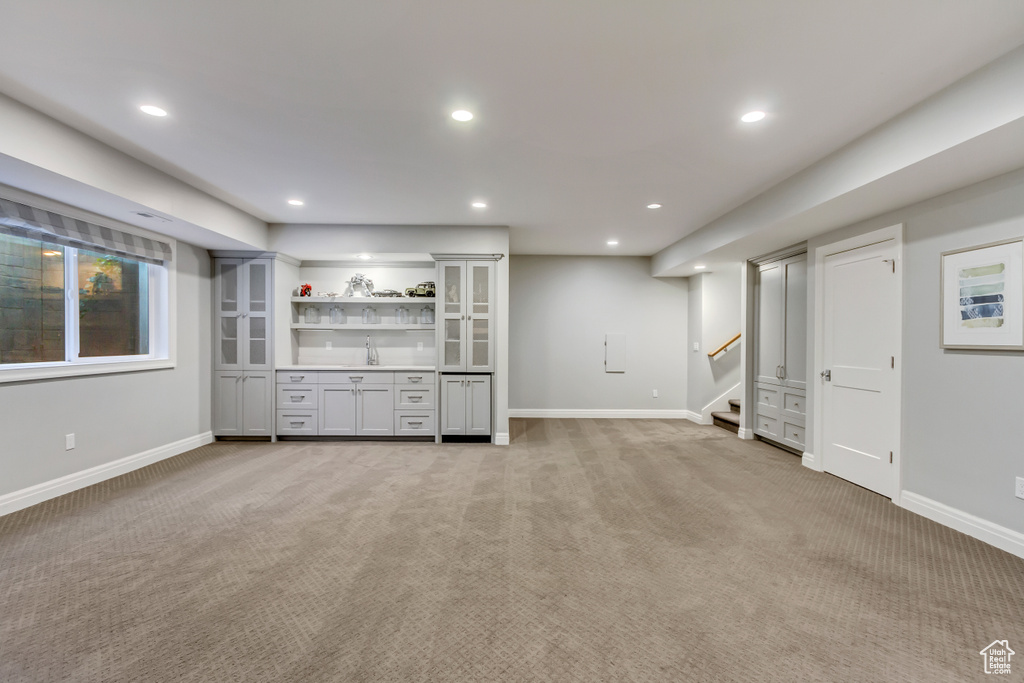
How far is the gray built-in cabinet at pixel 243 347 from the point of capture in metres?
5.36

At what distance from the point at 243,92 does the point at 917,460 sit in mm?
5104

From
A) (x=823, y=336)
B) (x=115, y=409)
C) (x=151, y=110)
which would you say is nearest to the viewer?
(x=151, y=110)

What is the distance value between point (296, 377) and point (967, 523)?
623 cm

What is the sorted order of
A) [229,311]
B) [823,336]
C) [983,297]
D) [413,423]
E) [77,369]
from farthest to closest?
[413,423] < [229,311] < [823,336] < [77,369] < [983,297]

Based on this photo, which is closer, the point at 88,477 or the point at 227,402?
the point at 88,477

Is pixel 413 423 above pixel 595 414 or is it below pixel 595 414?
above

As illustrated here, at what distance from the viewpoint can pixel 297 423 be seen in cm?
545

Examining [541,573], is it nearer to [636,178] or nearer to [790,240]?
[636,178]

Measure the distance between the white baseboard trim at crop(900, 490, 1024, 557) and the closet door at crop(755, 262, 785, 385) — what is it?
6.71 feet

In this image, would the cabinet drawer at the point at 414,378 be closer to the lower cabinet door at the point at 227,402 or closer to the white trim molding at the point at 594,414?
the lower cabinet door at the point at 227,402

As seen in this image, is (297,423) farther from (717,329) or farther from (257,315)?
→ (717,329)

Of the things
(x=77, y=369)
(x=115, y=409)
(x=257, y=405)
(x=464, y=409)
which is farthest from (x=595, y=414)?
(x=77, y=369)

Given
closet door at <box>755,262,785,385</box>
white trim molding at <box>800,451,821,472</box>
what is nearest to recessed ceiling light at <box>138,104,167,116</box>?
closet door at <box>755,262,785,385</box>

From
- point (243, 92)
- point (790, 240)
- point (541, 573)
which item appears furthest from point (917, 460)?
point (243, 92)
